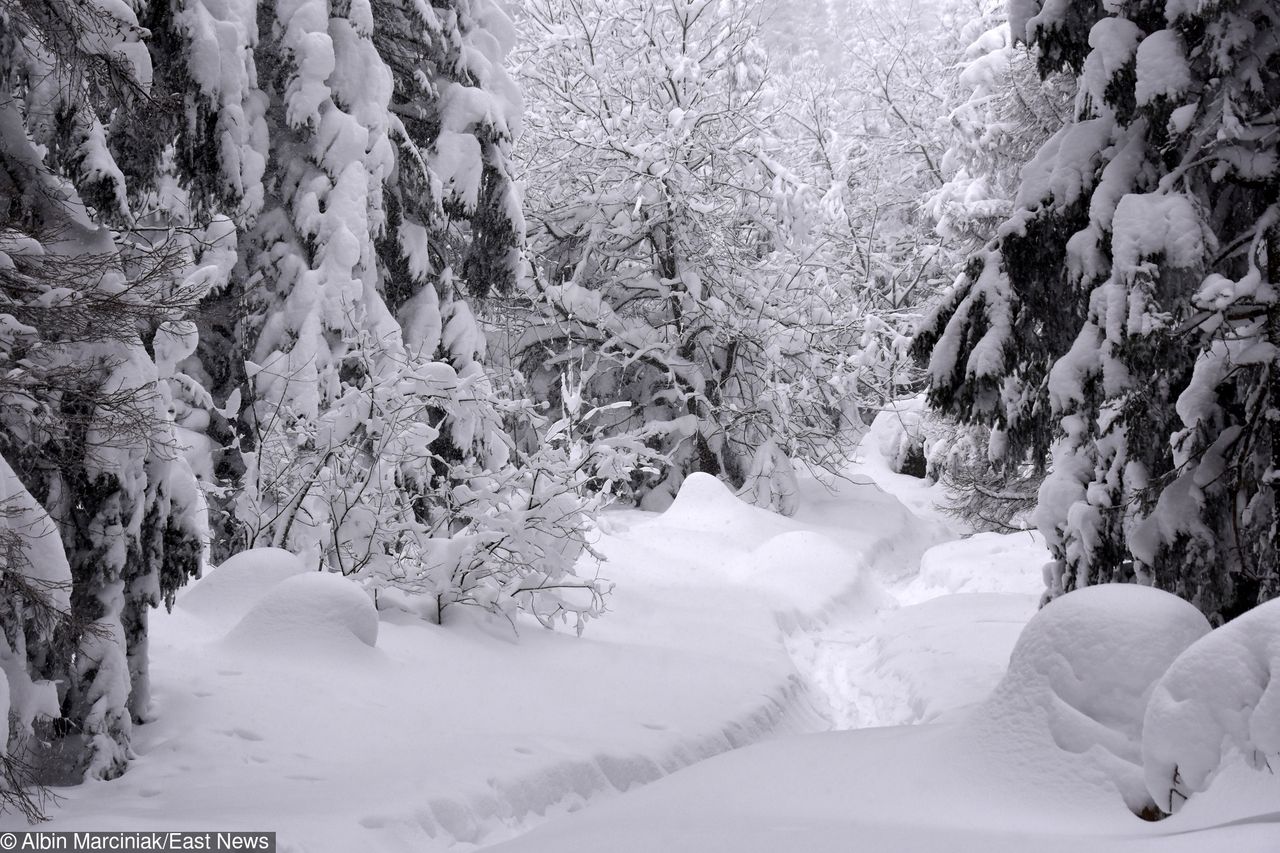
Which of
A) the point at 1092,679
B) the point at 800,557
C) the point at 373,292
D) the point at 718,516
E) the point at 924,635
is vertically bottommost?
the point at 718,516

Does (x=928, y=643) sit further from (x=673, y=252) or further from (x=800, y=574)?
(x=673, y=252)

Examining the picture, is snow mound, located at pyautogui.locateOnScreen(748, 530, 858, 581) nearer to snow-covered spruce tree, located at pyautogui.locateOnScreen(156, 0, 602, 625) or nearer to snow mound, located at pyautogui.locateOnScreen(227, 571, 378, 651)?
snow-covered spruce tree, located at pyautogui.locateOnScreen(156, 0, 602, 625)

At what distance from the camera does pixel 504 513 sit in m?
9.14

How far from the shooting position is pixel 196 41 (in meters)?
6.88

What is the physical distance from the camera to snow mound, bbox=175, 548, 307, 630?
8055 mm

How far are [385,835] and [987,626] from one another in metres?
7.63

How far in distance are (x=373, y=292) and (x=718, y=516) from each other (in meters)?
6.55

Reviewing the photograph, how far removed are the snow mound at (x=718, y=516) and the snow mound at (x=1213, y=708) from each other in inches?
Answer: 446

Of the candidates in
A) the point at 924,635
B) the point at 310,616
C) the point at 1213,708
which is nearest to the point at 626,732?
the point at 310,616

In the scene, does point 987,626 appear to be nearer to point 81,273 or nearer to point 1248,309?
point 1248,309

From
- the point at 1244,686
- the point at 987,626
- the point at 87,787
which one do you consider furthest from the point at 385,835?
the point at 987,626

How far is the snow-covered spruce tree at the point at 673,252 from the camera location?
18.4 m

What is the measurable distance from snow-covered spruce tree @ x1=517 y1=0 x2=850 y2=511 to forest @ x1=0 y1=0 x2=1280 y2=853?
3564 mm

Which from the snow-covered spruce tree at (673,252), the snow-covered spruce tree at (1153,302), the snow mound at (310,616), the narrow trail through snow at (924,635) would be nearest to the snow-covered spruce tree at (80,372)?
the snow mound at (310,616)
